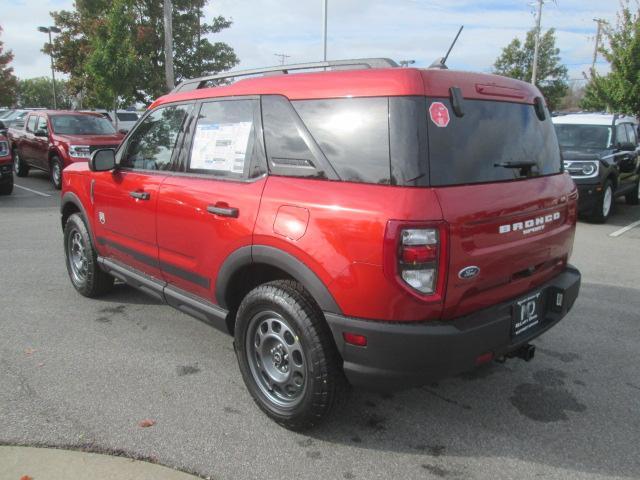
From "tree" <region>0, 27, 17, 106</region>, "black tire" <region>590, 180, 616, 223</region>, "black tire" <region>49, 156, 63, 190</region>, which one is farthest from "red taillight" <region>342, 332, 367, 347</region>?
"tree" <region>0, 27, 17, 106</region>

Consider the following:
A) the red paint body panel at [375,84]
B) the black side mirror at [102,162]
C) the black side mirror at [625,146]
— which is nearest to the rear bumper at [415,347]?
the red paint body panel at [375,84]

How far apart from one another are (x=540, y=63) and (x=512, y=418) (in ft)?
130

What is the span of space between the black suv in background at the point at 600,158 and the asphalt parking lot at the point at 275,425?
4971 millimetres

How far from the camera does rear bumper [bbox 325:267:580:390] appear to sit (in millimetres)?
2320

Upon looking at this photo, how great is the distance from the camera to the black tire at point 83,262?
4.67m

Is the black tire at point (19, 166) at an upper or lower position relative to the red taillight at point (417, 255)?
lower

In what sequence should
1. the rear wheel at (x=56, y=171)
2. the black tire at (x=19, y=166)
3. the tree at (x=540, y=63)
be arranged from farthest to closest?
1. the tree at (x=540, y=63)
2. the black tire at (x=19, y=166)
3. the rear wheel at (x=56, y=171)

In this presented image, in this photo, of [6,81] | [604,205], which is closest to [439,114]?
[604,205]

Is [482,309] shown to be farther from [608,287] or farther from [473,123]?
[608,287]

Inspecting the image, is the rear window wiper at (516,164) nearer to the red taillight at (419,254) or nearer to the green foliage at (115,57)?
the red taillight at (419,254)

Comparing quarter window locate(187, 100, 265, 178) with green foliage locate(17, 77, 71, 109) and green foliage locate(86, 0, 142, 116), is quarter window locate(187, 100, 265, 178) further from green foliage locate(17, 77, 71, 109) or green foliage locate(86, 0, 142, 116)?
green foliage locate(17, 77, 71, 109)

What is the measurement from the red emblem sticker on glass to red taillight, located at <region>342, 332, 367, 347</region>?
1036mm

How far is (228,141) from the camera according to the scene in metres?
3.18

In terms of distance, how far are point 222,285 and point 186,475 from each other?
3.42 ft
